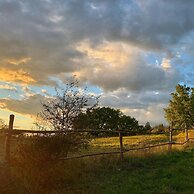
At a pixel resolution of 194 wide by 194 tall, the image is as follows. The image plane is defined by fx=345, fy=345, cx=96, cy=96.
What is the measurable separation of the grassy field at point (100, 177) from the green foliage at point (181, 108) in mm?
28697

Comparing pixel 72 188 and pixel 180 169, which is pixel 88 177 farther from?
pixel 180 169

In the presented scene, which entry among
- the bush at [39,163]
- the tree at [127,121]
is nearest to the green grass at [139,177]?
the bush at [39,163]

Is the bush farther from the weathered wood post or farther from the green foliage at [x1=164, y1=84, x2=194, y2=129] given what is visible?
the green foliage at [x1=164, y1=84, x2=194, y2=129]

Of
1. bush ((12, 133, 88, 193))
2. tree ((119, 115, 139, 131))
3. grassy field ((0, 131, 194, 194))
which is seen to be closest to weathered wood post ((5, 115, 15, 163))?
bush ((12, 133, 88, 193))

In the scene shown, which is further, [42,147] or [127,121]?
[127,121]

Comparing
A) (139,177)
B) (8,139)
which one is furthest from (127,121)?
(8,139)

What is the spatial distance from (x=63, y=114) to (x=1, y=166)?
→ 4.48 meters

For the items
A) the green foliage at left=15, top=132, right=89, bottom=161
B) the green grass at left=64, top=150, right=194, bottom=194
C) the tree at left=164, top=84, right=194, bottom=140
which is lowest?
the green grass at left=64, top=150, right=194, bottom=194

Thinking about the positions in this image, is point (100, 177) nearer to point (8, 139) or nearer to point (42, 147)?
point (42, 147)

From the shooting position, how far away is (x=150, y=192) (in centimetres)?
929

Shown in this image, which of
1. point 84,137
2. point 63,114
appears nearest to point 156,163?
point 84,137

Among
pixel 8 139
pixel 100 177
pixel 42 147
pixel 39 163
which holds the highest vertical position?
pixel 8 139

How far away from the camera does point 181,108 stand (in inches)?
1711

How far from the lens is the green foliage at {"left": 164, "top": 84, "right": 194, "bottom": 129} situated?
4238 centimetres
